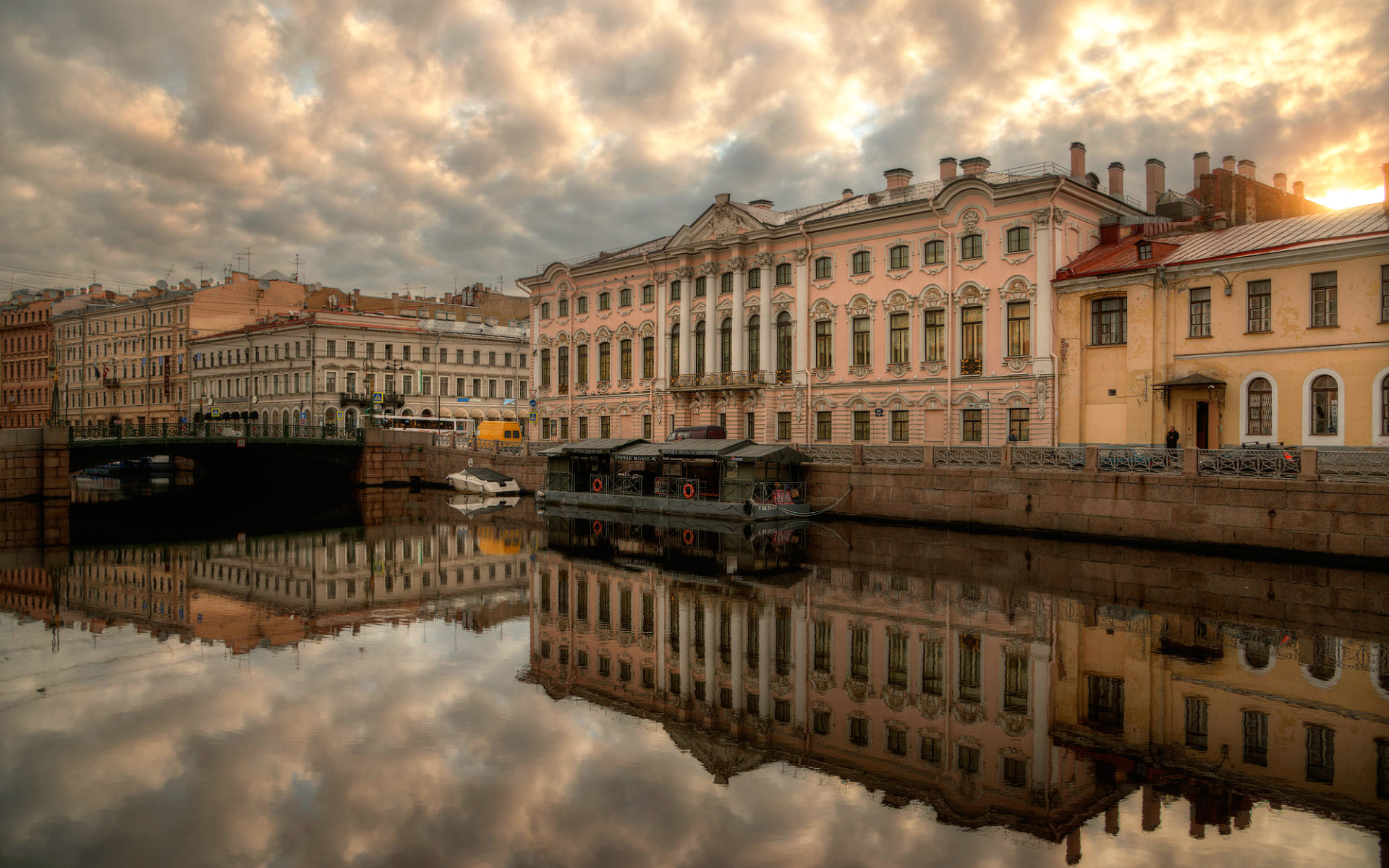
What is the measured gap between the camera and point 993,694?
12648 millimetres

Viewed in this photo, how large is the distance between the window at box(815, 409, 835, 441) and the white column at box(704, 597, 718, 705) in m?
22.2

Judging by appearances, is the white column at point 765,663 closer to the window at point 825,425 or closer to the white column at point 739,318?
the window at point 825,425

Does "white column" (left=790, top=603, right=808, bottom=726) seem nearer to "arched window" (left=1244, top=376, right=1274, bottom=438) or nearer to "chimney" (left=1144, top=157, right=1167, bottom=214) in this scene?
"arched window" (left=1244, top=376, right=1274, bottom=438)

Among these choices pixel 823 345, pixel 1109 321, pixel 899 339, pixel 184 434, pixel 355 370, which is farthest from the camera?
pixel 355 370

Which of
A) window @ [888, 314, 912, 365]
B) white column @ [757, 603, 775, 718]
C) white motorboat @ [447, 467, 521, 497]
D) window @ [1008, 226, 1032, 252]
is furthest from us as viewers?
white motorboat @ [447, 467, 521, 497]

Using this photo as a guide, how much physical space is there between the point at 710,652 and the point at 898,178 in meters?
32.9

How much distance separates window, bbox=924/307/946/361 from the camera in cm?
3703

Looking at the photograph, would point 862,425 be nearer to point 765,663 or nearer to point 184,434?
point 765,663

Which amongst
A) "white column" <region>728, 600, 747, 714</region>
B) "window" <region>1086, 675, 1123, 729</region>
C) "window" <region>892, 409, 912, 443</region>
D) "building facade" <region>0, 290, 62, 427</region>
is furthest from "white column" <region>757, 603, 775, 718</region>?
"building facade" <region>0, 290, 62, 427</region>

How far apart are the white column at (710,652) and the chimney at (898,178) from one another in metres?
29.4

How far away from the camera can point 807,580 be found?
2125 centimetres

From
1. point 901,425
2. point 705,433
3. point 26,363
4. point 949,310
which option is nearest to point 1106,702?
point 949,310

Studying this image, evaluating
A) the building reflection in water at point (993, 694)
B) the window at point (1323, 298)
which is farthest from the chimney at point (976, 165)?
the building reflection in water at point (993, 694)

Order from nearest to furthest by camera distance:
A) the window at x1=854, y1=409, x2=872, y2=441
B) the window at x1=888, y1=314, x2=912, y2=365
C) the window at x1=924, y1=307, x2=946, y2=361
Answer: the window at x1=924, y1=307, x2=946, y2=361
the window at x1=888, y1=314, x2=912, y2=365
the window at x1=854, y1=409, x2=872, y2=441
